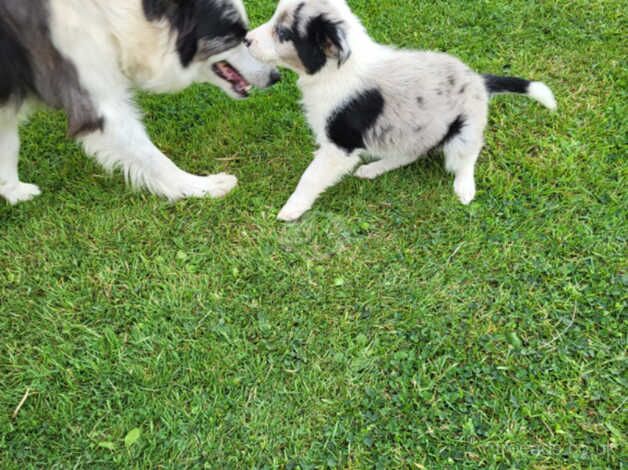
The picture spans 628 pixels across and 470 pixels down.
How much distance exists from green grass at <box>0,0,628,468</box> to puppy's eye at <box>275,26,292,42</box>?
98 cm

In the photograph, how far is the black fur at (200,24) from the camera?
256 centimetres

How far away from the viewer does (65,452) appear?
2445mm

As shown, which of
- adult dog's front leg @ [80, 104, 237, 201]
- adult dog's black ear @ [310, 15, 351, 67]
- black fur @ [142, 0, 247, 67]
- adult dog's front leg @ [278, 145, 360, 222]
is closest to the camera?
black fur @ [142, 0, 247, 67]

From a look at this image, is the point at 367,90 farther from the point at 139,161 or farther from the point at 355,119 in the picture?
the point at 139,161

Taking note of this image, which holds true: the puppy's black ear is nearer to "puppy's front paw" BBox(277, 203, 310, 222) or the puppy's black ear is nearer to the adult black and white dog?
the adult black and white dog

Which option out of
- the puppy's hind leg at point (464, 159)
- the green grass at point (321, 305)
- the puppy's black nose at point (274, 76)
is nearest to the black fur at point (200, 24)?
the puppy's black nose at point (274, 76)

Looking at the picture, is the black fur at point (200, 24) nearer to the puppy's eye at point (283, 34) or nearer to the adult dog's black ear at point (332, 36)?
the puppy's eye at point (283, 34)

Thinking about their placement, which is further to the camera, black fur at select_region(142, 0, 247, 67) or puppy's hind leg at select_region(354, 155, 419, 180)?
puppy's hind leg at select_region(354, 155, 419, 180)

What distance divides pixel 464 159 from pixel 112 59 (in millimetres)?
2134

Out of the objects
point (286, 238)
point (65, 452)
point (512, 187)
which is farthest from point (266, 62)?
point (65, 452)

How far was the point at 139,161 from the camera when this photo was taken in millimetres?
3027

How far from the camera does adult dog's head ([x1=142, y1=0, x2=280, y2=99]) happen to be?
2.59 m

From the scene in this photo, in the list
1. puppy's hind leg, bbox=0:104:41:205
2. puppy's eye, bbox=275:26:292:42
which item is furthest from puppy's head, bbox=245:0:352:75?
puppy's hind leg, bbox=0:104:41:205

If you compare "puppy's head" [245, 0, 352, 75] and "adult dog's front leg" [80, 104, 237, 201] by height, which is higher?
"puppy's head" [245, 0, 352, 75]
